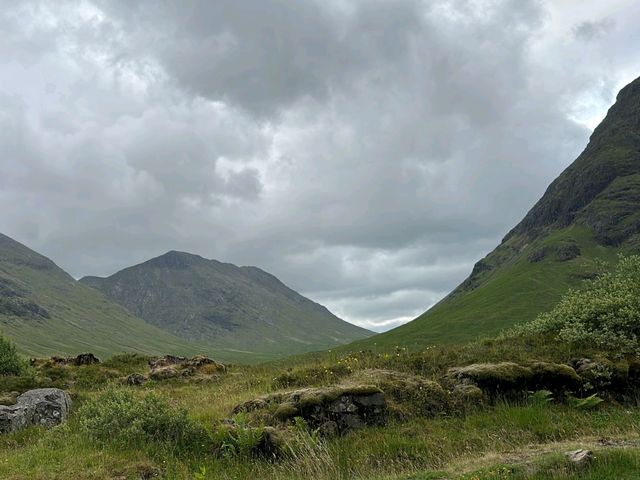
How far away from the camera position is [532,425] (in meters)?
14.9

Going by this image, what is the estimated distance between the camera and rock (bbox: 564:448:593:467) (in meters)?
10.5

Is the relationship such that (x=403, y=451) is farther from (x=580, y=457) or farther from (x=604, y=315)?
(x=604, y=315)

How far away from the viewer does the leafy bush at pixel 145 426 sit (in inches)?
594

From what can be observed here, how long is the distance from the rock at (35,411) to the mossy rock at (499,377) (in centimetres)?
1535

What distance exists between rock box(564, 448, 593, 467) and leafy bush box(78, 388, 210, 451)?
32.3 ft

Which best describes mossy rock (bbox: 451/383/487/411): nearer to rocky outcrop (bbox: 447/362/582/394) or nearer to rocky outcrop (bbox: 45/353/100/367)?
rocky outcrop (bbox: 447/362/582/394)

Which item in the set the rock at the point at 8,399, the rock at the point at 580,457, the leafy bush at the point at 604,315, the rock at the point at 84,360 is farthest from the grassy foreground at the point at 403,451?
the rock at the point at 84,360

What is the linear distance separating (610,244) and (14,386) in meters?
217

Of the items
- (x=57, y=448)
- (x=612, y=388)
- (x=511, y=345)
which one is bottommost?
(x=57, y=448)

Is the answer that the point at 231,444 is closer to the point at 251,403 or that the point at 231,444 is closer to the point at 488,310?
the point at 251,403

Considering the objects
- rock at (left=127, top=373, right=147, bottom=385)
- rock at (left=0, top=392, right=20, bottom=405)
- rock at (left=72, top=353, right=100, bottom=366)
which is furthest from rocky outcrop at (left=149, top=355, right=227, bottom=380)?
rock at (left=0, top=392, right=20, bottom=405)

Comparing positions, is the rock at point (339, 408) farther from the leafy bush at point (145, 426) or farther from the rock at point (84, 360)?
the rock at point (84, 360)

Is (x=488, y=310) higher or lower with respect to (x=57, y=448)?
higher

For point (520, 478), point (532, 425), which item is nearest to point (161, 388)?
point (532, 425)
